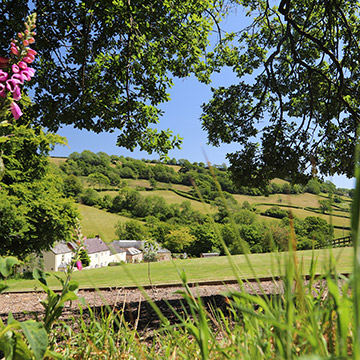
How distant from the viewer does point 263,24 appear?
9055mm

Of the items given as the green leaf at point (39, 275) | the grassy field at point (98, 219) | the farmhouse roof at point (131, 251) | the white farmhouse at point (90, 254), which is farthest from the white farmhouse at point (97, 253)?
the green leaf at point (39, 275)

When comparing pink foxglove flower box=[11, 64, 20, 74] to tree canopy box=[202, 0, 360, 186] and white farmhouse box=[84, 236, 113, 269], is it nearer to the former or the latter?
tree canopy box=[202, 0, 360, 186]

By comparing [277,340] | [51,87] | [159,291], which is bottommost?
[159,291]

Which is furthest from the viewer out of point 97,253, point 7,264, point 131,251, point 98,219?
point 131,251

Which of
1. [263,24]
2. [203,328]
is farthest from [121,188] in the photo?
[203,328]

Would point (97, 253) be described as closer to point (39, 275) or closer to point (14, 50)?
point (39, 275)

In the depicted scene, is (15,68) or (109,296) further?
(109,296)

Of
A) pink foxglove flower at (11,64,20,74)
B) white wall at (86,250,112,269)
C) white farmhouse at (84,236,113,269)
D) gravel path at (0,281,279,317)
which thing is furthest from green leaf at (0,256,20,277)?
white wall at (86,250,112,269)

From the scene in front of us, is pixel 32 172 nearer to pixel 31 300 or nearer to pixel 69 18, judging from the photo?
pixel 31 300

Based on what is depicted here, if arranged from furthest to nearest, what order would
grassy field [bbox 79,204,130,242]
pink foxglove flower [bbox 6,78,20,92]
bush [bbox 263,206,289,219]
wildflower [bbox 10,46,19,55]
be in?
grassy field [bbox 79,204,130,242] < wildflower [bbox 10,46,19,55] < pink foxglove flower [bbox 6,78,20,92] < bush [bbox 263,206,289,219]

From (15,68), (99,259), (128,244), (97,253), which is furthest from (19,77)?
(128,244)

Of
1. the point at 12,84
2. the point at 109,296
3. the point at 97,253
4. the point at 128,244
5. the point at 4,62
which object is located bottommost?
the point at 97,253

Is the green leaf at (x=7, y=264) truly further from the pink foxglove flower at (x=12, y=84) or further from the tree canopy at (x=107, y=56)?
the tree canopy at (x=107, y=56)

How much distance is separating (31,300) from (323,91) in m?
8.71
